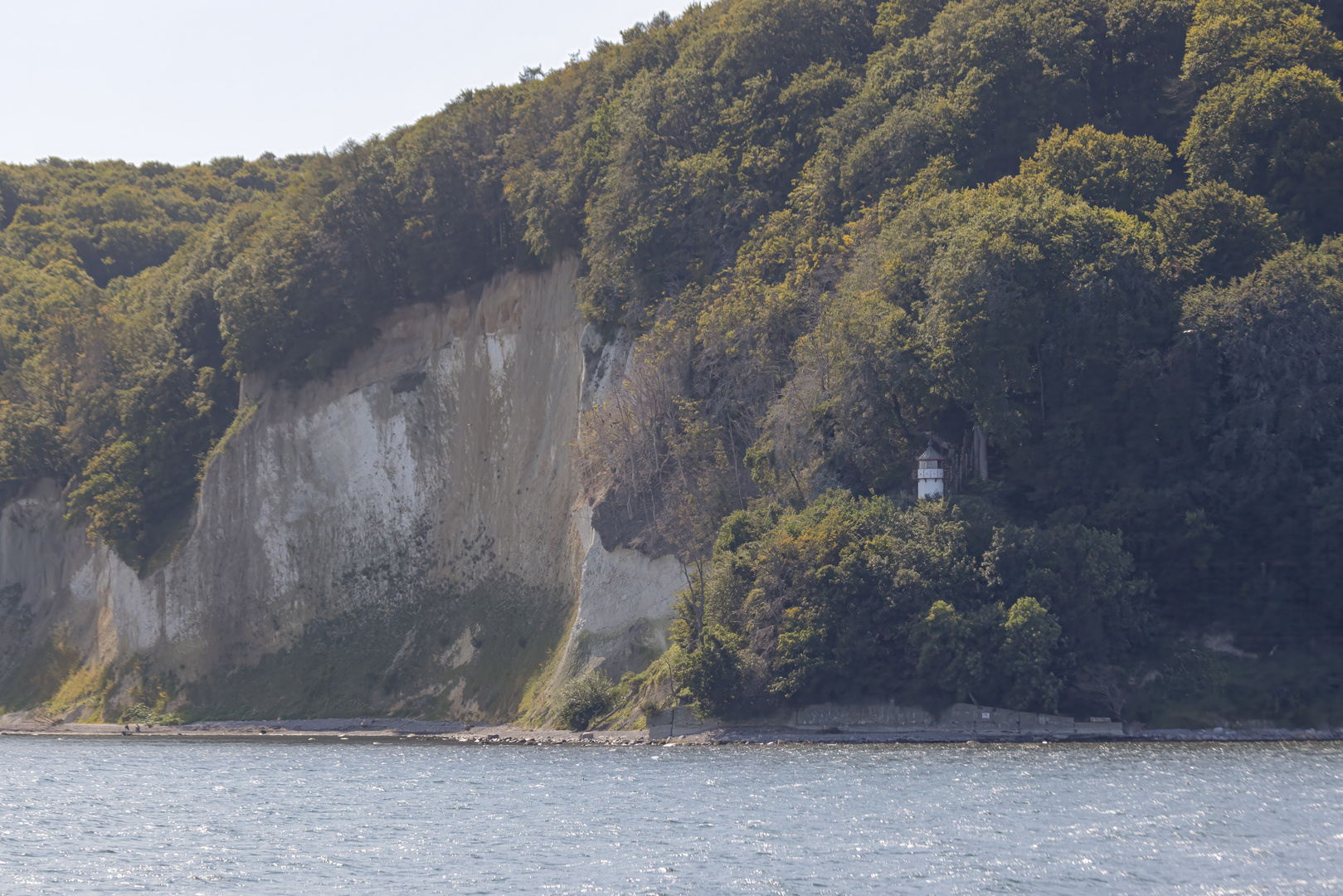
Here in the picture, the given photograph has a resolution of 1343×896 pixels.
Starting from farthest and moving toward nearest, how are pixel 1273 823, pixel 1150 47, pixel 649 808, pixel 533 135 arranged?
pixel 533 135 < pixel 1150 47 < pixel 649 808 < pixel 1273 823

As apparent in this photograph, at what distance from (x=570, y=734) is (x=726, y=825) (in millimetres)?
25247

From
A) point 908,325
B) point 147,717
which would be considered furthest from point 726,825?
point 147,717

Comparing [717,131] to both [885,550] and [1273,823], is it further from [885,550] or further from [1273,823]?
[1273,823]

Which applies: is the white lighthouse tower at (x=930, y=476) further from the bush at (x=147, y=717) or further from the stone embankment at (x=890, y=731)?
the bush at (x=147, y=717)

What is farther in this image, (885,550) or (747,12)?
(747,12)

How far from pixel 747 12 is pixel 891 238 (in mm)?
20563

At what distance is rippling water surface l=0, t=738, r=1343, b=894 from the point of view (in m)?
26.1

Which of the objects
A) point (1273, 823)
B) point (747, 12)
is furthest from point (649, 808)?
point (747, 12)

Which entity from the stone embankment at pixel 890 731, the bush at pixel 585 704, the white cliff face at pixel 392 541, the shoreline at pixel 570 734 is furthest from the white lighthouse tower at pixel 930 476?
the white cliff face at pixel 392 541

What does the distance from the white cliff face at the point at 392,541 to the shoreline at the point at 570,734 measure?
75.4 inches

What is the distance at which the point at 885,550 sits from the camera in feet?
163

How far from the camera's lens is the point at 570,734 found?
185 feet

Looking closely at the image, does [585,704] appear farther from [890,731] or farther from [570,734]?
[890,731]

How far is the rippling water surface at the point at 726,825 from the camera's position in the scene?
26125 millimetres
